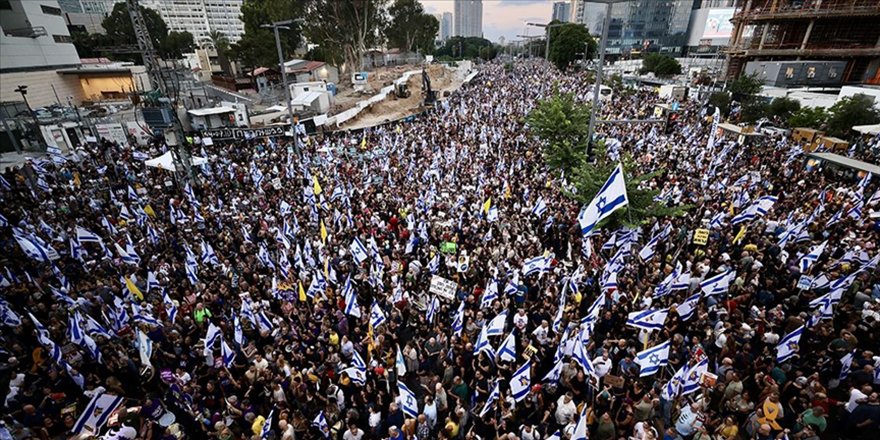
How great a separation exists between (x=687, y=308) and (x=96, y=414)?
12.1 meters

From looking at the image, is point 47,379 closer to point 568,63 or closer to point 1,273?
point 1,273

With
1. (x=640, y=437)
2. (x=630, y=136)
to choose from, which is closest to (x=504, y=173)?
(x=630, y=136)

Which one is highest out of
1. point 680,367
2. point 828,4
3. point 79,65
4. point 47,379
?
point 828,4

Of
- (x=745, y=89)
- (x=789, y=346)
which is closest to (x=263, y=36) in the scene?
(x=745, y=89)

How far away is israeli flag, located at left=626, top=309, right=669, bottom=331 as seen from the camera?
8.61 meters

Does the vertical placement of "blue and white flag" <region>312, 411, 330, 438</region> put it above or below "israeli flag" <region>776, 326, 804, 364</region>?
below

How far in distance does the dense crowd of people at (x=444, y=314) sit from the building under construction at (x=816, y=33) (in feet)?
108

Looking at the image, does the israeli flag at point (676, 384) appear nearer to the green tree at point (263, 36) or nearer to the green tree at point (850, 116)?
the green tree at point (850, 116)

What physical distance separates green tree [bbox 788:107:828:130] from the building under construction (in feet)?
72.4

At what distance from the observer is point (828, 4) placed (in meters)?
40.3

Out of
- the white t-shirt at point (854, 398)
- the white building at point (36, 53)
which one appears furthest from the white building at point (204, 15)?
the white t-shirt at point (854, 398)

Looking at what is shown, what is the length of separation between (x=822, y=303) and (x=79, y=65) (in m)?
68.6

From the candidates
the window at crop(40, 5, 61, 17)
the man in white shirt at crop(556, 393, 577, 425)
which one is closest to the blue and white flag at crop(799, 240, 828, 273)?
the man in white shirt at crop(556, 393, 577, 425)

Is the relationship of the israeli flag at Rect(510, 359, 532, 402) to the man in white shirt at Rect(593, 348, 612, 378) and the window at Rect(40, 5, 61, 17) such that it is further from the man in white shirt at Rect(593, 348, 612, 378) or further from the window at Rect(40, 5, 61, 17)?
the window at Rect(40, 5, 61, 17)
